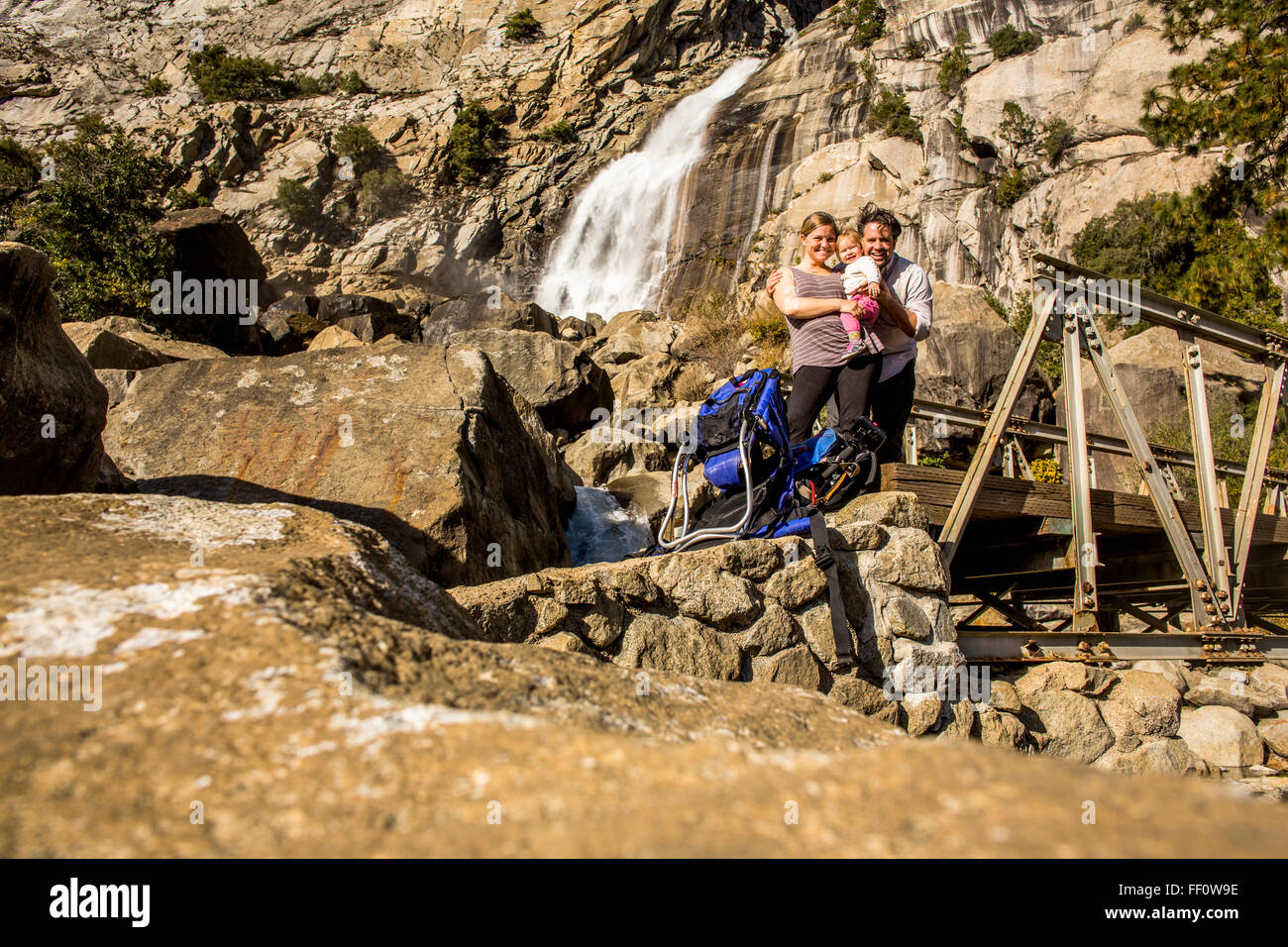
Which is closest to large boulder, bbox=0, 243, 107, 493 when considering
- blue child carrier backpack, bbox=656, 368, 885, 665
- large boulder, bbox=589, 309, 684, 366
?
blue child carrier backpack, bbox=656, 368, 885, 665

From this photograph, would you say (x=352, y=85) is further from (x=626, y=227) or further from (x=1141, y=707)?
(x=1141, y=707)

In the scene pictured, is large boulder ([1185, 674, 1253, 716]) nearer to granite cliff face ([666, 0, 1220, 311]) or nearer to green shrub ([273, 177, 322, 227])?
granite cliff face ([666, 0, 1220, 311])

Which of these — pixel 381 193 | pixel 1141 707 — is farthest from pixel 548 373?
pixel 381 193

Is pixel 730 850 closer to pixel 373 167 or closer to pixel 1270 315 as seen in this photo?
pixel 1270 315

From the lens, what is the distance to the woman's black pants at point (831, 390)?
4039mm

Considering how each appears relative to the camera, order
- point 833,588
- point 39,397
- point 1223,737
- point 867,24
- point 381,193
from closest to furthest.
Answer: point 39,397
point 833,588
point 1223,737
point 867,24
point 381,193

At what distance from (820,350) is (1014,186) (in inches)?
967

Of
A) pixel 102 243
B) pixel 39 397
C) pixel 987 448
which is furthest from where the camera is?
pixel 102 243

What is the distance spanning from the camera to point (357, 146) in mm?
36844

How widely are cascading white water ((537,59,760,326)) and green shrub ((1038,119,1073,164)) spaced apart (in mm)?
11990

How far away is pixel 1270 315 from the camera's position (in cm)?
1552

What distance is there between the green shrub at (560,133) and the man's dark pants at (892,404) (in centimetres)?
3733

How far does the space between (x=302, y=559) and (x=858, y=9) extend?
38.5 m
